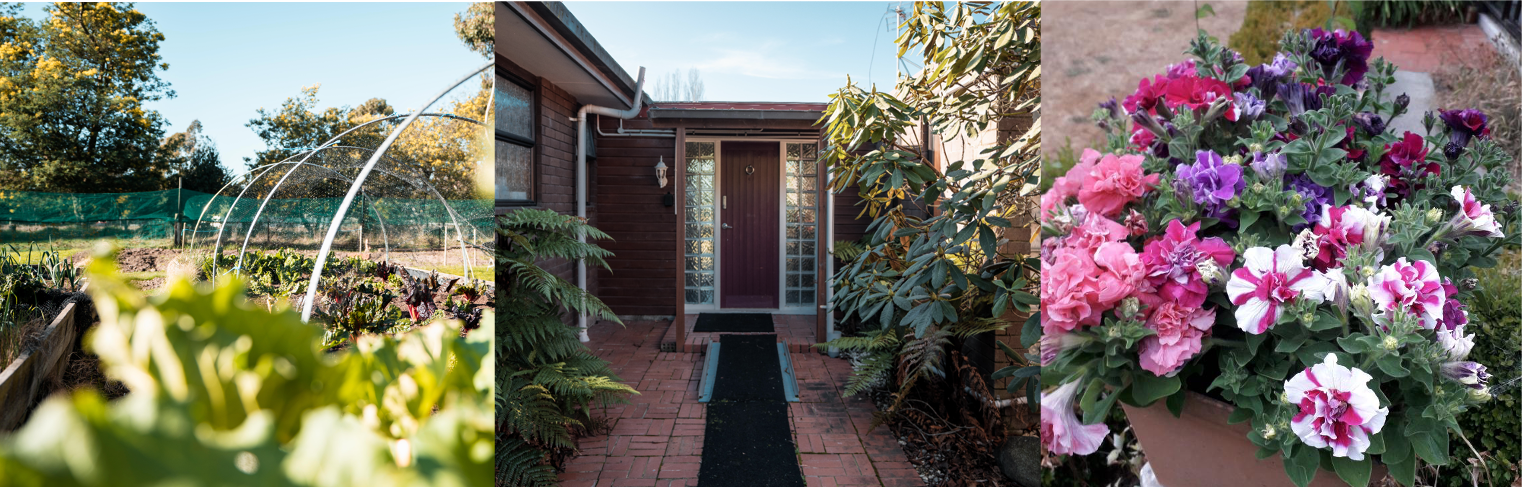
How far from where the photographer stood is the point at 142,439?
0.59ft

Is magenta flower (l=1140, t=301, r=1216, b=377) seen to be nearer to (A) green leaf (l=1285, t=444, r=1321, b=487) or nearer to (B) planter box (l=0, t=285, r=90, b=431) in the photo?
(A) green leaf (l=1285, t=444, r=1321, b=487)

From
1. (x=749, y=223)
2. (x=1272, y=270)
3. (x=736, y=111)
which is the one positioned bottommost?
(x=1272, y=270)

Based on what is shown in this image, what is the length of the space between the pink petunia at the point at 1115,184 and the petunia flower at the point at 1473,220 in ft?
1.45

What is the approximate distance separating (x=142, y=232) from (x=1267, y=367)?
1600 mm

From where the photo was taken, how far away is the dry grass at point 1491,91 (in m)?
1.36

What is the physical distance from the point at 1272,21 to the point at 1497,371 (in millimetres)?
829

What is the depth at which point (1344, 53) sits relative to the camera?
50.3 inches

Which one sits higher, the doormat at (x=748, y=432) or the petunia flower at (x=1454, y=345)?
the petunia flower at (x=1454, y=345)

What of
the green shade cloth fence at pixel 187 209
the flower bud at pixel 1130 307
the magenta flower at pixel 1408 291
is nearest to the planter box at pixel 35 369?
the green shade cloth fence at pixel 187 209

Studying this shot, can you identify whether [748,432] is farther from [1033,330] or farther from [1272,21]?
[1272,21]

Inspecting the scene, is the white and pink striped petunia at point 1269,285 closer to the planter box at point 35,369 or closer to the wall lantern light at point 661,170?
the planter box at point 35,369

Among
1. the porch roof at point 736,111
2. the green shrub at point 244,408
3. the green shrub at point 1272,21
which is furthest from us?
the porch roof at point 736,111

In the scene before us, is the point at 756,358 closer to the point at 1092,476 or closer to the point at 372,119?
the point at 1092,476

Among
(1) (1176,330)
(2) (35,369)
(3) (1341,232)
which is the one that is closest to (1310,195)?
(3) (1341,232)
